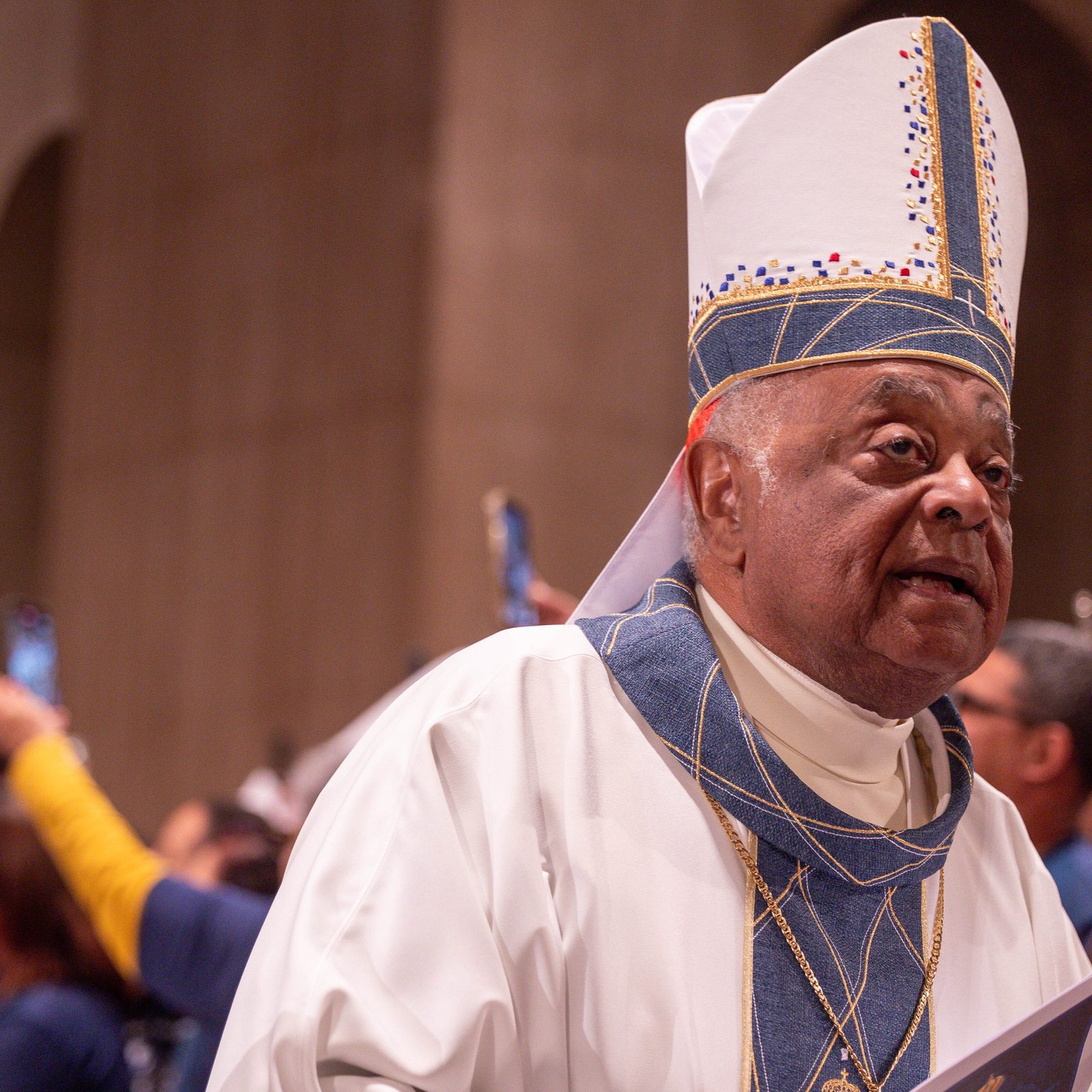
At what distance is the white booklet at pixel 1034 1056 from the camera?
4.58 feet

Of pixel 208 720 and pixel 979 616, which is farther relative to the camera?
pixel 208 720

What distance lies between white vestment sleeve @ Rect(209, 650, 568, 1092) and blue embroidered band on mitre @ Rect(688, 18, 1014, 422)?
528 mm

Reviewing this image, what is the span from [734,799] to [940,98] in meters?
0.88

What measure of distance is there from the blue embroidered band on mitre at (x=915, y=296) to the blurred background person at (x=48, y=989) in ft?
6.56

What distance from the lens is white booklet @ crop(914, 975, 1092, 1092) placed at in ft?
4.58

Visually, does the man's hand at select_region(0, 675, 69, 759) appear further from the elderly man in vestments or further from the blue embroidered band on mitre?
the blue embroidered band on mitre

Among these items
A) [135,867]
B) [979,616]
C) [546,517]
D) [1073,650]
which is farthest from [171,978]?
[546,517]

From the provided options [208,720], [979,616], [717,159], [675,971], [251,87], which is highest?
[251,87]

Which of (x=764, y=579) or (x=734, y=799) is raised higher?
(x=764, y=579)

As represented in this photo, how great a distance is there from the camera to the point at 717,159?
6.20ft

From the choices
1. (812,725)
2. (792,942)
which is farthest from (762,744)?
(792,942)

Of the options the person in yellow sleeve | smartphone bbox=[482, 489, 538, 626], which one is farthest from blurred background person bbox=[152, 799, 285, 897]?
smartphone bbox=[482, 489, 538, 626]

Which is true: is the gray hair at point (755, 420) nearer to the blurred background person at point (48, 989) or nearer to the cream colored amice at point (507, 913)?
the cream colored amice at point (507, 913)

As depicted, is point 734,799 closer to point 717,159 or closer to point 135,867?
point 717,159
